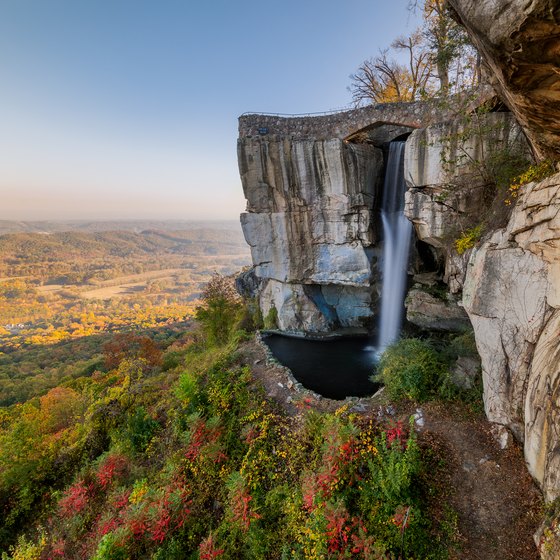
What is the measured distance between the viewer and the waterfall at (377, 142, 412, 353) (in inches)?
602

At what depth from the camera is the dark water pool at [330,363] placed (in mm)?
11414

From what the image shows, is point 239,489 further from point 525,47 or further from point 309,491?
point 525,47

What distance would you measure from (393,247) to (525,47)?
41.9ft

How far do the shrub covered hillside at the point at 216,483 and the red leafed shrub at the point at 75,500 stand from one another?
51 mm

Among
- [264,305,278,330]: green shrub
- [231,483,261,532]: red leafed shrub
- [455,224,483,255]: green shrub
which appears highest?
[455,224,483,255]: green shrub

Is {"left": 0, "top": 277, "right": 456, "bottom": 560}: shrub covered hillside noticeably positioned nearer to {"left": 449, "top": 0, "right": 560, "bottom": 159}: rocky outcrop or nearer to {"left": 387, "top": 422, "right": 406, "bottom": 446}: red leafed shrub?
{"left": 387, "top": 422, "right": 406, "bottom": 446}: red leafed shrub

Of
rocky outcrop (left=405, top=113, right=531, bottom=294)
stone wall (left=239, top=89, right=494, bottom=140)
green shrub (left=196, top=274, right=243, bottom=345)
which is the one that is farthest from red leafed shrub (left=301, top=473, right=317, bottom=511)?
stone wall (left=239, top=89, right=494, bottom=140)

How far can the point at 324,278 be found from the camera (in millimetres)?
17266

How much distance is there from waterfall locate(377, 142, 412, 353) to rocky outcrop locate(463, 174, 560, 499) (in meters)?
7.90

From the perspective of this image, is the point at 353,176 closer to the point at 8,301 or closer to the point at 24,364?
the point at 24,364

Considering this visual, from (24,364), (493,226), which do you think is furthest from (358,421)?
(24,364)

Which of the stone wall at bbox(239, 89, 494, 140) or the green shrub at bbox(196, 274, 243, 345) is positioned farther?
the green shrub at bbox(196, 274, 243, 345)

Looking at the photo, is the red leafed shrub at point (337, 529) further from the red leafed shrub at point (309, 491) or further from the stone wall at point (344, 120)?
the stone wall at point (344, 120)

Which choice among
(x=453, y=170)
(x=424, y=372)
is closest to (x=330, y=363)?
(x=424, y=372)
